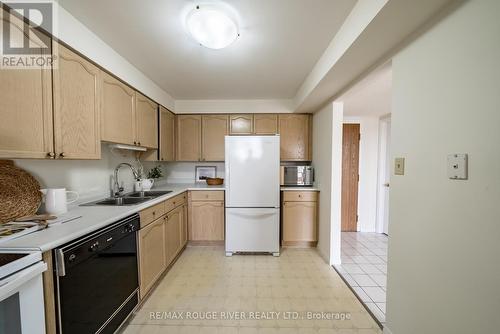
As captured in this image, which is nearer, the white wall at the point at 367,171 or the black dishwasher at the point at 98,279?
the black dishwasher at the point at 98,279

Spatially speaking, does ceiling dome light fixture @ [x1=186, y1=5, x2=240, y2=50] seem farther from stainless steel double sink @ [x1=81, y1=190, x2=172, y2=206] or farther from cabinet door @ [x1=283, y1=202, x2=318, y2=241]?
cabinet door @ [x1=283, y1=202, x2=318, y2=241]

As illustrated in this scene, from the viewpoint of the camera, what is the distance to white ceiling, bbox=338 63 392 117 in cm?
167

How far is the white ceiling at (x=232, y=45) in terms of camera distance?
1.24m

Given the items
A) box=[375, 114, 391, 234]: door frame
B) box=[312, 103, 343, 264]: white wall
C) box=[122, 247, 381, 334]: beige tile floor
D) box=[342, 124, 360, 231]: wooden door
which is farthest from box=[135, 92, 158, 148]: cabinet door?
box=[375, 114, 391, 234]: door frame

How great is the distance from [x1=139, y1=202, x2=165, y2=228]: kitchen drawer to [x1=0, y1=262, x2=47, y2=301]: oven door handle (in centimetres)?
77

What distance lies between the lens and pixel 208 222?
286cm

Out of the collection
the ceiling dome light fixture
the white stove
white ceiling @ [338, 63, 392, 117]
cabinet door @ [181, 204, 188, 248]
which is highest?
the ceiling dome light fixture

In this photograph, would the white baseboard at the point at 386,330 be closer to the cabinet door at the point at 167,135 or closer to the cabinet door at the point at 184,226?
the cabinet door at the point at 184,226

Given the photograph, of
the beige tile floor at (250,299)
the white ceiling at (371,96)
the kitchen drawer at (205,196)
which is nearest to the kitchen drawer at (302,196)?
the beige tile floor at (250,299)

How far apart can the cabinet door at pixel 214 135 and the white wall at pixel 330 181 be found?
1.50 meters

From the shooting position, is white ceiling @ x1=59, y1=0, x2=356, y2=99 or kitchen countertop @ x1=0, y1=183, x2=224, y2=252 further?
white ceiling @ x1=59, y1=0, x2=356, y2=99

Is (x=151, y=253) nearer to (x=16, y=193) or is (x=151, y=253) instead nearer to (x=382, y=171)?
(x=16, y=193)

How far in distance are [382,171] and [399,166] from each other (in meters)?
2.49

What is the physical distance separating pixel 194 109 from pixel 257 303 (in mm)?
2730
